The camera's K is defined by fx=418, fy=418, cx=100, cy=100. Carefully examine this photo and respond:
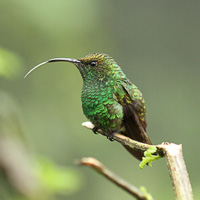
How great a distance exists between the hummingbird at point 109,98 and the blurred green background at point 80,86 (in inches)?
16.4

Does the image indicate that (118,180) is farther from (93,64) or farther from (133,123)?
(93,64)

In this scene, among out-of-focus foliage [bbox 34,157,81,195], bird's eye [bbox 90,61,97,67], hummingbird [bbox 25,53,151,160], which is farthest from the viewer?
bird's eye [bbox 90,61,97,67]

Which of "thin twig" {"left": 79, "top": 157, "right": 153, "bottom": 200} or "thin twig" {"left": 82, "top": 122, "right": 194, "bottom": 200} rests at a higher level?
"thin twig" {"left": 82, "top": 122, "right": 194, "bottom": 200}

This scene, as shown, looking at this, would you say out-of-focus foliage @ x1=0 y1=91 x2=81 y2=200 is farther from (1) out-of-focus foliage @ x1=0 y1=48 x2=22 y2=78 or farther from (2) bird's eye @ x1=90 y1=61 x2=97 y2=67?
(2) bird's eye @ x1=90 y1=61 x2=97 y2=67

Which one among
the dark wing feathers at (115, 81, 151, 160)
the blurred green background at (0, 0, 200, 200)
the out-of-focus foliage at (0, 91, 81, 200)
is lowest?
the out-of-focus foliage at (0, 91, 81, 200)

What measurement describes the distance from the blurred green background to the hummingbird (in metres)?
0.42

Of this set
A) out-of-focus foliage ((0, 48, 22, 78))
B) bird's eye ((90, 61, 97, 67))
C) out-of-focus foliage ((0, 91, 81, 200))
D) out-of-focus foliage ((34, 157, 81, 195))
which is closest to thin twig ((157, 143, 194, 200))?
out-of-focus foliage ((0, 91, 81, 200))

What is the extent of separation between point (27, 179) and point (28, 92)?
5532 millimetres

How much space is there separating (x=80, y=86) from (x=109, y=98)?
299cm

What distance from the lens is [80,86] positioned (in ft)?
19.1

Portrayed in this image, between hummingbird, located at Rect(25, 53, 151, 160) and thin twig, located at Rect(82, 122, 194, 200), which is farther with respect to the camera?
hummingbird, located at Rect(25, 53, 151, 160)

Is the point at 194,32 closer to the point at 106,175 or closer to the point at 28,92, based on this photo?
the point at 28,92

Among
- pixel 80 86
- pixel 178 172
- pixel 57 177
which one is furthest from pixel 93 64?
pixel 80 86

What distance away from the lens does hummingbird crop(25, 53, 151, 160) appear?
9.01ft
